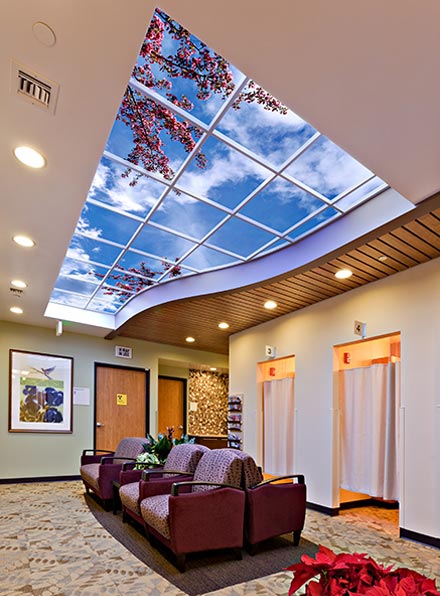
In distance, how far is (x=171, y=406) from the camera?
33.9ft

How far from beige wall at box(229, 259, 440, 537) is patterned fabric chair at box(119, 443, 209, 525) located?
190cm

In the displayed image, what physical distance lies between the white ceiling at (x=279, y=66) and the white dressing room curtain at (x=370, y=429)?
9.48 ft

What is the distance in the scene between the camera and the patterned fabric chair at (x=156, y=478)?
428 centimetres

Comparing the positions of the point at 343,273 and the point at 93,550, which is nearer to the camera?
the point at 93,550

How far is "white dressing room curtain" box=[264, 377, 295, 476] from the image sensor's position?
666 cm

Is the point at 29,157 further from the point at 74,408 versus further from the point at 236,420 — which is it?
the point at 74,408

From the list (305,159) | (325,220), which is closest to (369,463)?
(325,220)

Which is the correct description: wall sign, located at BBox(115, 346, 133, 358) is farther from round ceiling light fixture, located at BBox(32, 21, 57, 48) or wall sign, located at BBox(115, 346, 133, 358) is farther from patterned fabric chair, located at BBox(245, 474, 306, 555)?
round ceiling light fixture, located at BBox(32, 21, 57, 48)

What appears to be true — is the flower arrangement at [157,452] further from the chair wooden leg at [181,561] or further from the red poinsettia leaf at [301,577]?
the red poinsettia leaf at [301,577]

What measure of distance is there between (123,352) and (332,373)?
4.87m

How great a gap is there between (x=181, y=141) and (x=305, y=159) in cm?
99

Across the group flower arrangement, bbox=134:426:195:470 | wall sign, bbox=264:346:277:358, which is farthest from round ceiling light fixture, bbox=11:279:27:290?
wall sign, bbox=264:346:277:358

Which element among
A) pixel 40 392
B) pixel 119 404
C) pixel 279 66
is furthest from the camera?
pixel 119 404

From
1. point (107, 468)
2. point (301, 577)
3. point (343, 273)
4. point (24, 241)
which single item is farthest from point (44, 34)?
point (107, 468)
